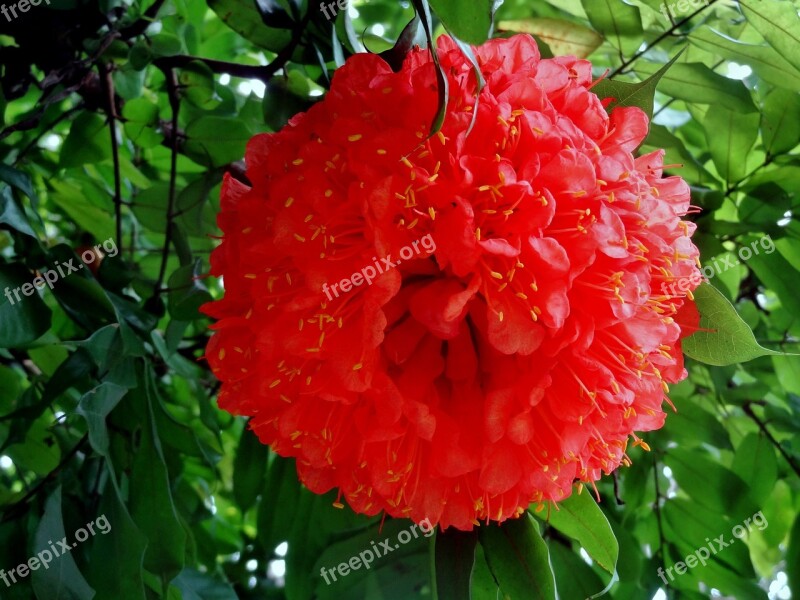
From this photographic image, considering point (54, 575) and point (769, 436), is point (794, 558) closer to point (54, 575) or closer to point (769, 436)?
point (769, 436)

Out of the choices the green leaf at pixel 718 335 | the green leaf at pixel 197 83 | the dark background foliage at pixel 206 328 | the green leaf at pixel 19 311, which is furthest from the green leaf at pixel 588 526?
the green leaf at pixel 197 83

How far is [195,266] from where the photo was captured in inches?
36.0

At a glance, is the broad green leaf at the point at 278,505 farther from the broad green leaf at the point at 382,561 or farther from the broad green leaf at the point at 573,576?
the broad green leaf at the point at 573,576

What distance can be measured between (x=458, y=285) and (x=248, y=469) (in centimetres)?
56

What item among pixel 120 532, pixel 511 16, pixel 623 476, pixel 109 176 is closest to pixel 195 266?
pixel 120 532

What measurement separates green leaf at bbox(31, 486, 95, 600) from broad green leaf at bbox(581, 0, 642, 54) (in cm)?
84

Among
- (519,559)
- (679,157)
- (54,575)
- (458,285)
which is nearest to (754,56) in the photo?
(679,157)

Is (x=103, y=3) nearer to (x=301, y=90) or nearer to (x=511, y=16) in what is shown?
(x=301, y=90)

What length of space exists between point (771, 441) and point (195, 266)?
832 mm

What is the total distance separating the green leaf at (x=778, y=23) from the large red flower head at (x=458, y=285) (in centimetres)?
22

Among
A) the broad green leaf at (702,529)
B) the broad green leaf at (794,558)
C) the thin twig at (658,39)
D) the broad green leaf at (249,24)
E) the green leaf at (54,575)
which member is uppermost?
the broad green leaf at (249,24)

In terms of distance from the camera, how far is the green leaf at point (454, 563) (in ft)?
2.35

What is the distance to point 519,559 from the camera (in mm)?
748

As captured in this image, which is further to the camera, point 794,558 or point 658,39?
point 794,558
